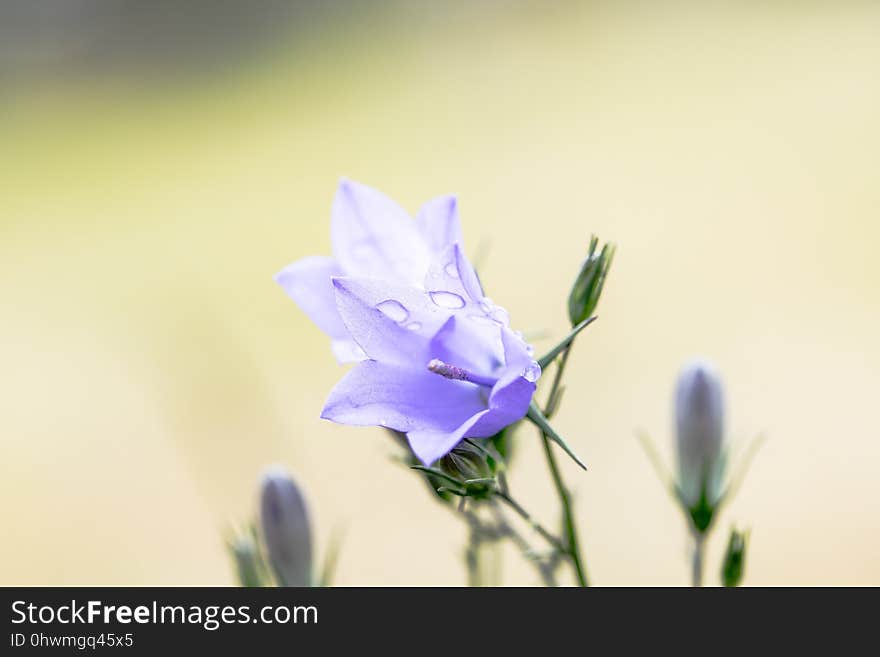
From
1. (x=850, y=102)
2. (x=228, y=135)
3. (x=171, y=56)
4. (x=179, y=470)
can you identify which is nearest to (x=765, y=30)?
(x=850, y=102)

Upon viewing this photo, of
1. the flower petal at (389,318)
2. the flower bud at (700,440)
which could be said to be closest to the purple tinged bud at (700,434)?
the flower bud at (700,440)

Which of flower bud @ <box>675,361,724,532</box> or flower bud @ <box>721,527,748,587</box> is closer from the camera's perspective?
flower bud @ <box>721,527,748,587</box>

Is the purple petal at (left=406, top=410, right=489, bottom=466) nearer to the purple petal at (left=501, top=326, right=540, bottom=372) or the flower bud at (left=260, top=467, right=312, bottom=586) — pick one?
the purple petal at (left=501, top=326, right=540, bottom=372)

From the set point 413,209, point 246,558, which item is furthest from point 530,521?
point 413,209

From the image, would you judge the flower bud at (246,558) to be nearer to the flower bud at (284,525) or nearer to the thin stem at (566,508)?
the flower bud at (284,525)

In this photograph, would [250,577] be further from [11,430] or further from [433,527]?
[11,430]

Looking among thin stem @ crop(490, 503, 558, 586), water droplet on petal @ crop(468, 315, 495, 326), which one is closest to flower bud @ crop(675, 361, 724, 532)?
thin stem @ crop(490, 503, 558, 586)

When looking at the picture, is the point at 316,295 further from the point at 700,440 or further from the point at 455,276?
the point at 700,440
